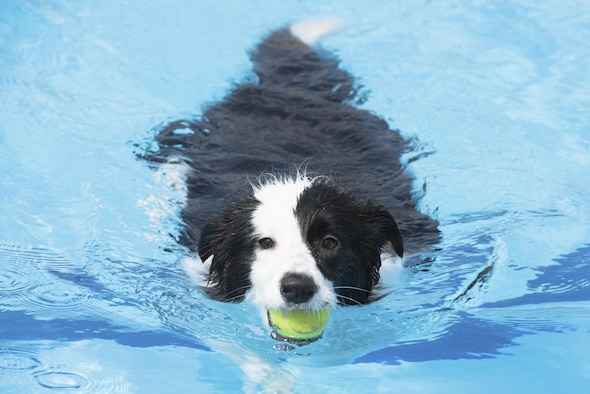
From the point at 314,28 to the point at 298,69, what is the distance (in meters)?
1.25

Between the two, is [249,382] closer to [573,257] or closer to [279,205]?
[279,205]

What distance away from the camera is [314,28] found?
7.75 metres

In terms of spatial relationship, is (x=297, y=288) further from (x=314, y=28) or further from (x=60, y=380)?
(x=314, y=28)

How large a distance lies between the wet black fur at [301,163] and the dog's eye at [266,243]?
0.08 meters

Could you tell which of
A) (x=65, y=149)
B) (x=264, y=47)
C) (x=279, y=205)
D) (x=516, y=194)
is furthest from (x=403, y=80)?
(x=279, y=205)

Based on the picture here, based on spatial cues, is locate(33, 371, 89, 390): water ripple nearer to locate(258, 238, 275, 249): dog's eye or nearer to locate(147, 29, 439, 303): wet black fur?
locate(147, 29, 439, 303): wet black fur

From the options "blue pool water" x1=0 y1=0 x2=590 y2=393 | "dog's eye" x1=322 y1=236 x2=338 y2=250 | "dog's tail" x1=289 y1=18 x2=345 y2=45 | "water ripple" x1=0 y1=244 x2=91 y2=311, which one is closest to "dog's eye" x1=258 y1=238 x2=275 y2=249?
"dog's eye" x1=322 y1=236 x2=338 y2=250

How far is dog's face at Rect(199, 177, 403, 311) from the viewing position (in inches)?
146

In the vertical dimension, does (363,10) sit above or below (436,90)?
above

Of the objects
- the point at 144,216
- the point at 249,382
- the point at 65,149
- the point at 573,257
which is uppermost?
the point at 65,149

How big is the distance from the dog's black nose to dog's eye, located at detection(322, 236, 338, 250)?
30cm

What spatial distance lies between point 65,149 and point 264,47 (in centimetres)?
193

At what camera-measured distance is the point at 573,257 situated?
485 centimetres

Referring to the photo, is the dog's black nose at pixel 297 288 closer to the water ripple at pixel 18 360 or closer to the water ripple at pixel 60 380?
the water ripple at pixel 60 380
